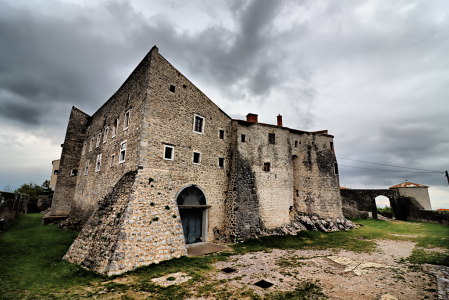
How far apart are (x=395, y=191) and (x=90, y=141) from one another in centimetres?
4448

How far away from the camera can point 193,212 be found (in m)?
15.9

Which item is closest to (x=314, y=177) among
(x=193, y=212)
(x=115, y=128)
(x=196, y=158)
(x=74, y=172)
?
(x=196, y=158)

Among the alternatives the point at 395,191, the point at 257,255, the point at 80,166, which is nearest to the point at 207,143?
the point at 257,255

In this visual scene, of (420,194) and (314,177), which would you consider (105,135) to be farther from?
(420,194)

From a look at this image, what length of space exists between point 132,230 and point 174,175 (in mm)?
4771

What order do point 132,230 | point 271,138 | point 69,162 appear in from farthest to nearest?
1. point 69,162
2. point 271,138
3. point 132,230

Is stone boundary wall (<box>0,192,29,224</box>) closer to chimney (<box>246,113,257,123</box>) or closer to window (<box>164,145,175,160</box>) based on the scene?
window (<box>164,145,175,160</box>)

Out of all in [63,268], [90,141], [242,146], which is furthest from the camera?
[90,141]

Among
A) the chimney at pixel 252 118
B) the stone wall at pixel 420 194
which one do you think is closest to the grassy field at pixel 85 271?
the chimney at pixel 252 118

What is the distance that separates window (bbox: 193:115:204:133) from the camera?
16.2 m

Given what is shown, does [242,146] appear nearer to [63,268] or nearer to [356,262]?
[356,262]

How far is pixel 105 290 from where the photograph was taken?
7410 millimetres

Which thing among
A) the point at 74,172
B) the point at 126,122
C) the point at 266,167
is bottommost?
the point at 74,172

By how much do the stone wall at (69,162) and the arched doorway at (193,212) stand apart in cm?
1890
